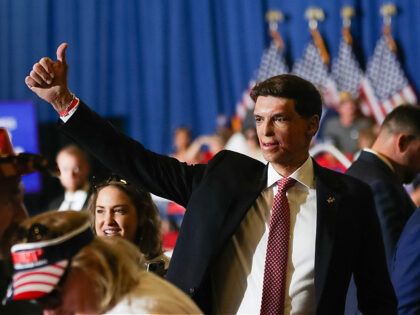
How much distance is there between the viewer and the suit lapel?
2.11 metres

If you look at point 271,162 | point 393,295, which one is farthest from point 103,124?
point 393,295

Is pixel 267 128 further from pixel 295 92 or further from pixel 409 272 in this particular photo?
pixel 409 272

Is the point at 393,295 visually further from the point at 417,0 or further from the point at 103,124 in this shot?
the point at 417,0

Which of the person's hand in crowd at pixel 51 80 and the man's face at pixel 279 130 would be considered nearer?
the person's hand in crowd at pixel 51 80

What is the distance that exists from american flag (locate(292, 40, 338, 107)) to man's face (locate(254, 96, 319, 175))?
278 inches

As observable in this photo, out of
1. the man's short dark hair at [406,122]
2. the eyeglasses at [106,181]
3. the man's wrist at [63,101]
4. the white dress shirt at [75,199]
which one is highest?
the man's wrist at [63,101]

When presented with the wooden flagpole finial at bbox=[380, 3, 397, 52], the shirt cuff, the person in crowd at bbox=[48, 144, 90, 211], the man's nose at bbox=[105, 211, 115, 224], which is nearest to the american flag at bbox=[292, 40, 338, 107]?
the wooden flagpole finial at bbox=[380, 3, 397, 52]

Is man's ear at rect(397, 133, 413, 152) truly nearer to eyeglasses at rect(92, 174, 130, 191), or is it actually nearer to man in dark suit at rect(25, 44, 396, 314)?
man in dark suit at rect(25, 44, 396, 314)

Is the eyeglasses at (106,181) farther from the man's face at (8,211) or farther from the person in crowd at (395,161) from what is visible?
the man's face at (8,211)

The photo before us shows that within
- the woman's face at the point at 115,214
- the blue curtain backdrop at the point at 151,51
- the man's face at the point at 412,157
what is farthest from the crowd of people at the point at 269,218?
the blue curtain backdrop at the point at 151,51

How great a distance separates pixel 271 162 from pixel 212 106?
7549mm

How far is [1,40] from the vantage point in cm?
990

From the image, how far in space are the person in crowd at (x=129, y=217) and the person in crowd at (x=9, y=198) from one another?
3.37 ft

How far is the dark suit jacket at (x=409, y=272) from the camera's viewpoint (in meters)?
2.25
